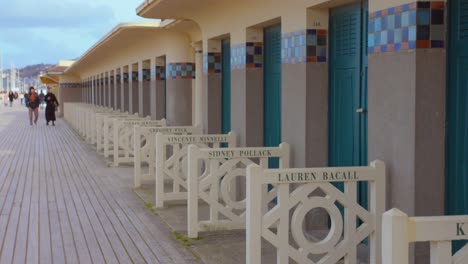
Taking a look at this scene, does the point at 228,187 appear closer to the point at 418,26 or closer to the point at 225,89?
the point at 418,26

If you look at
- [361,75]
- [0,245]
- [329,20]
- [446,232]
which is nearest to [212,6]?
[329,20]

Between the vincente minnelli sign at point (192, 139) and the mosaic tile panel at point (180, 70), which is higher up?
the mosaic tile panel at point (180, 70)

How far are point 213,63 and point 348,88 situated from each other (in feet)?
13.4

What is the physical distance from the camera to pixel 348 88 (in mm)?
5934

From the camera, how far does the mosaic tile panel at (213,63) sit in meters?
9.73

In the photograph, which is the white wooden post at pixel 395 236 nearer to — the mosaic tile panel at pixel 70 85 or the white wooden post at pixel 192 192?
the white wooden post at pixel 192 192

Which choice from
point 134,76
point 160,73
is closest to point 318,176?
point 160,73

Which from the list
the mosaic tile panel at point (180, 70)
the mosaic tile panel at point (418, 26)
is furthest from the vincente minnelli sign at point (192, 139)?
the mosaic tile panel at point (180, 70)

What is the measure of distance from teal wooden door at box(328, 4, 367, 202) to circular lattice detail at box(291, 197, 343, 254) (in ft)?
3.71

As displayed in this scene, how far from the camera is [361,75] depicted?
5707 millimetres

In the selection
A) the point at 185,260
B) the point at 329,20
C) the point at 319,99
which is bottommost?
the point at 185,260

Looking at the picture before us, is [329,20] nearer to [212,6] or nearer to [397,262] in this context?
[212,6]

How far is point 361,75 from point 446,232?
2.98m

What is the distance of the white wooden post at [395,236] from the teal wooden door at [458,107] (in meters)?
1.83
